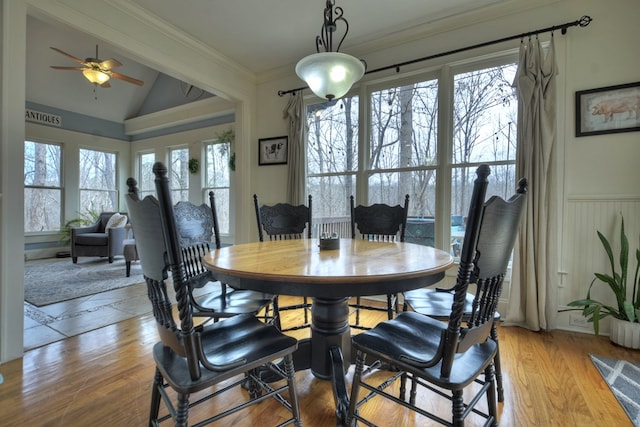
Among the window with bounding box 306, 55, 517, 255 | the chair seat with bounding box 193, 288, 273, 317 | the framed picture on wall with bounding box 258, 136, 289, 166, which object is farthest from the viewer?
the framed picture on wall with bounding box 258, 136, 289, 166

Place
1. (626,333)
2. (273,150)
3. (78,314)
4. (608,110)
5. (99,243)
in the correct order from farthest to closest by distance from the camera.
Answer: (99,243)
(273,150)
(78,314)
(608,110)
(626,333)

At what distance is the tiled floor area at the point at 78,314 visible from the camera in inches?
95.1

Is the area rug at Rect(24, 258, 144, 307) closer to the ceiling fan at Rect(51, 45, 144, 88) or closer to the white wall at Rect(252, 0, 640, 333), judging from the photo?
the ceiling fan at Rect(51, 45, 144, 88)

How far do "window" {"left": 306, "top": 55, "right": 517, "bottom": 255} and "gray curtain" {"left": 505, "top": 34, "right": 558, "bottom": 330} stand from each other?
23 centimetres

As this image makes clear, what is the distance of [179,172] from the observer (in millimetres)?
6281

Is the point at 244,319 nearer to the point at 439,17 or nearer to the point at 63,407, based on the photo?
the point at 63,407

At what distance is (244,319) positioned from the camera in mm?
1436

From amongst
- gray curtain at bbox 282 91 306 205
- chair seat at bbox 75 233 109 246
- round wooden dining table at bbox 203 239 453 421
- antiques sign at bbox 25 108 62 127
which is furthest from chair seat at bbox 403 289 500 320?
antiques sign at bbox 25 108 62 127

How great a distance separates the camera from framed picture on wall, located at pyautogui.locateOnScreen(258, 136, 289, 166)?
12.9 ft

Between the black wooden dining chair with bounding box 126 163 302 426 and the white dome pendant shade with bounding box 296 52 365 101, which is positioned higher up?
the white dome pendant shade with bounding box 296 52 365 101

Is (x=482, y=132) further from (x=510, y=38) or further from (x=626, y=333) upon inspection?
(x=626, y=333)

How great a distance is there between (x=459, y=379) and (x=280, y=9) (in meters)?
3.09

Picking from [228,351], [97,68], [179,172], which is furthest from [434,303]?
[179,172]

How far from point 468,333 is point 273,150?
3425 millimetres
